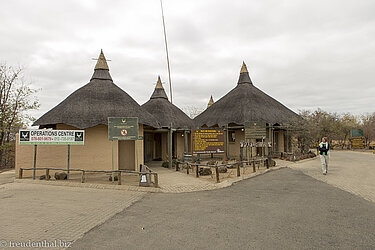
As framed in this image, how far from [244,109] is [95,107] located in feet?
40.5

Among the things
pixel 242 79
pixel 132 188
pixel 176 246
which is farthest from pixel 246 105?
pixel 176 246

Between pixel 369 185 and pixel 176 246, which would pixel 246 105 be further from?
pixel 176 246

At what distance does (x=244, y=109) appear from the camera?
20.5 m

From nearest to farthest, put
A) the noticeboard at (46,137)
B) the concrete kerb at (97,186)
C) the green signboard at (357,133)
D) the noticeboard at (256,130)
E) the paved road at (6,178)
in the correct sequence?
the concrete kerb at (97,186) → the noticeboard at (46,137) → the paved road at (6,178) → the noticeboard at (256,130) → the green signboard at (357,133)

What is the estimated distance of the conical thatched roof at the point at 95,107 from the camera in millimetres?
12508

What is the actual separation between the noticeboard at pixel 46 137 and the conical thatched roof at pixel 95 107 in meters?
1.39

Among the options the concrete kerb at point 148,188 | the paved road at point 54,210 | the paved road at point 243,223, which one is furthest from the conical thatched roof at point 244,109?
the paved road at point 54,210

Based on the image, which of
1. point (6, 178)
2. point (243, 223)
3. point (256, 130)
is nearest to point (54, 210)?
point (243, 223)

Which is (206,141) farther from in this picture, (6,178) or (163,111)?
(6,178)

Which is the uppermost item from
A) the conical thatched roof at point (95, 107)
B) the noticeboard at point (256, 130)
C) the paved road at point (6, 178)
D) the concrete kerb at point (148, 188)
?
the conical thatched roof at point (95, 107)

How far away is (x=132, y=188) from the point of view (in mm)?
9203

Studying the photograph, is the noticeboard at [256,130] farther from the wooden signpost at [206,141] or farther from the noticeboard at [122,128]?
the noticeboard at [122,128]

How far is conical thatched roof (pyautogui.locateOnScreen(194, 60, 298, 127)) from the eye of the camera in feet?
65.7

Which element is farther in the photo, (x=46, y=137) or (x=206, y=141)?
(x=206, y=141)
